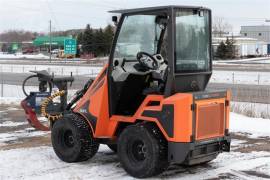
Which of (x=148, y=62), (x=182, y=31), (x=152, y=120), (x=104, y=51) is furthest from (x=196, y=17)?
(x=104, y=51)

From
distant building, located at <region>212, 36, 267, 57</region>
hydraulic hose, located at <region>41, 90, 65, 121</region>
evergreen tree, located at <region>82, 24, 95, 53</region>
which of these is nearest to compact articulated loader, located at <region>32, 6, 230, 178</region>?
hydraulic hose, located at <region>41, 90, 65, 121</region>

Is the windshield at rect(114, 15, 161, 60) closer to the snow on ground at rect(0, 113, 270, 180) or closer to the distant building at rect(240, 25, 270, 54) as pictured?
the snow on ground at rect(0, 113, 270, 180)

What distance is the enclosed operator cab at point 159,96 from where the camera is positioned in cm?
641

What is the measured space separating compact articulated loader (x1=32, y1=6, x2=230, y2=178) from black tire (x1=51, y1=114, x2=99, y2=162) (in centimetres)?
2

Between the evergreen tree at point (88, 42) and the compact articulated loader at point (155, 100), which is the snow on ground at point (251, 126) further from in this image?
the evergreen tree at point (88, 42)

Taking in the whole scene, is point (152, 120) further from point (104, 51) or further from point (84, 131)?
point (104, 51)

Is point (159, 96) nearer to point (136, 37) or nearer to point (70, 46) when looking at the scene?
point (136, 37)

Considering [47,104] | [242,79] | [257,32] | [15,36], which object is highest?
[15,36]

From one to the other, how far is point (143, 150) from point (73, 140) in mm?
1393

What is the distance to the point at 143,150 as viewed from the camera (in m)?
6.77

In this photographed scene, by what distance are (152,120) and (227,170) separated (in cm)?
158

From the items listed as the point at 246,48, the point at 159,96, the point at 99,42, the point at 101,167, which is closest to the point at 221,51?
the point at 246,48

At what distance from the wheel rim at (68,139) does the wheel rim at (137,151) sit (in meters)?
1.34

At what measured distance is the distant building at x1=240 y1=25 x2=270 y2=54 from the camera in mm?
127375
